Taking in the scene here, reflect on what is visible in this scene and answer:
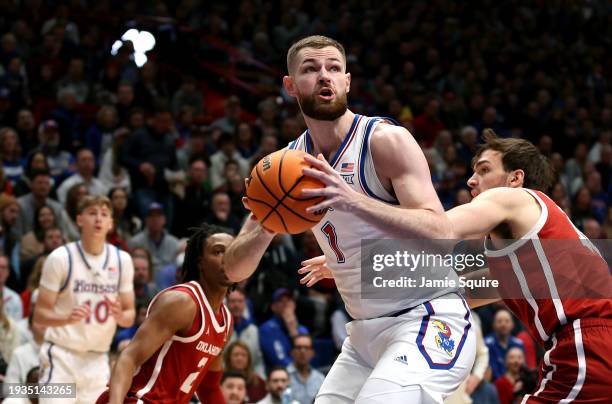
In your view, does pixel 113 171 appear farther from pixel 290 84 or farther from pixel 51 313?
pixel 290 84

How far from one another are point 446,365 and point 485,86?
1225cm

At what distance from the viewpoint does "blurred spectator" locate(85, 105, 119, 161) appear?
34.0 ft

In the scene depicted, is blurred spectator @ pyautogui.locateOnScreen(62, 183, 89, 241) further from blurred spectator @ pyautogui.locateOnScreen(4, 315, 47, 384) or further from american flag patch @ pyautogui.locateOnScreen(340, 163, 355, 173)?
american flag patch @ pyautogui.locateOnScreen(340, 163, 355, 173)

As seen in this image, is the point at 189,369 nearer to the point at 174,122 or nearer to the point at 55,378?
the point at 55,378

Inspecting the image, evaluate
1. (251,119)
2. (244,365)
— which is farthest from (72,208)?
(251,119)

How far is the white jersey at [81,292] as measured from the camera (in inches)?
263

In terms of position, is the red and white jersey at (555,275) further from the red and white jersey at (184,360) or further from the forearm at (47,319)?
the forearm at (47,319)

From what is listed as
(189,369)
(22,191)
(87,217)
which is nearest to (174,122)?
(22,191)

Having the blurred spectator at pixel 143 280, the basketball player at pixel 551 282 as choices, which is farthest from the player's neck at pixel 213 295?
the blurred spectator at pixel 143 280

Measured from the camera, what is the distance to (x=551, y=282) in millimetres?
3781

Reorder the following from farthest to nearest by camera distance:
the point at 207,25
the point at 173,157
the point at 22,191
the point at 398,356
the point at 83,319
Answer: the point at 207,25 → the point at 173,157 → the point at 22,191 → the point at 83,319 → the point at 398,356

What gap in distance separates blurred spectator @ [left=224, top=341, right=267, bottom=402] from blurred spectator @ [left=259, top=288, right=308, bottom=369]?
422 mm

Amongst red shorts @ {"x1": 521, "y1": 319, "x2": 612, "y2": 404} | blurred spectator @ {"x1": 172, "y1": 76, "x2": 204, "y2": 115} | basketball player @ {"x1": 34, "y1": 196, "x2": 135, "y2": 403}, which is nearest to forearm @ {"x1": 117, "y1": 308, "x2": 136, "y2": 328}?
basketball player @ {"x1": 34, "y1": 196, "x2": 135, "y2": 403}

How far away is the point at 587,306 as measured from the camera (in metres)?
3.72
